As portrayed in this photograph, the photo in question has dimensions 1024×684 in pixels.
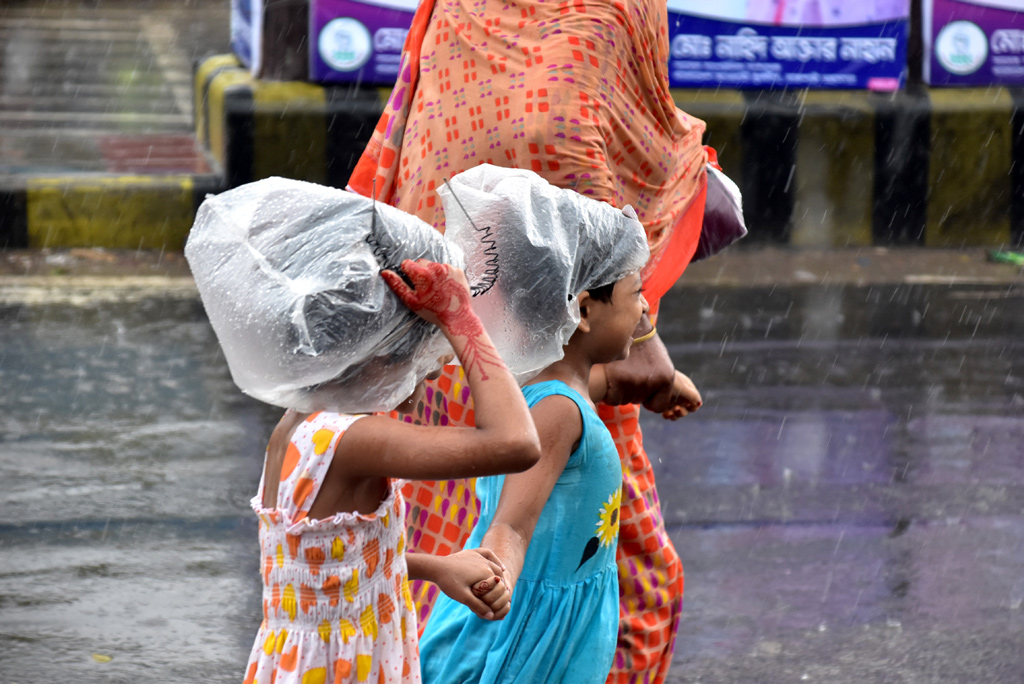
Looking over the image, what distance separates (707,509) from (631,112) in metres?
2.42

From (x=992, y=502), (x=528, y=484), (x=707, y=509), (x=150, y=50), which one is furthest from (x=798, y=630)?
(x=150, y=50)

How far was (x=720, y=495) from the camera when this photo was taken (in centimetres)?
518

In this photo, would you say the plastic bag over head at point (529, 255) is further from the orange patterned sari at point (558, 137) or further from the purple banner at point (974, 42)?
the purple banner at point (974, 42)

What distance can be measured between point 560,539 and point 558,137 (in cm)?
83

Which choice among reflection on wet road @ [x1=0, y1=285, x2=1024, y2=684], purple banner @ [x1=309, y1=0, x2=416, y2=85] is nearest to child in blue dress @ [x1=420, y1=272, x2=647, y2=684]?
reflection on wet road @ [x1=0, y1=285, x2=1024, y2=684]

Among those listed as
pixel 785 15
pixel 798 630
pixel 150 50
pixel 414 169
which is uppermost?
pixel 414 169

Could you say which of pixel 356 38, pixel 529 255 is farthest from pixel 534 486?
pixel 356 38

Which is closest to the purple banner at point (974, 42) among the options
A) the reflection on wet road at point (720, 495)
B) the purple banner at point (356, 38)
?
the reflection on wet road at point (720, 495)

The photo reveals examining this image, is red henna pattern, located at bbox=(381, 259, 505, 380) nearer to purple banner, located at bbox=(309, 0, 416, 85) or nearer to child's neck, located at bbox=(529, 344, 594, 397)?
child's neck, located at bbox=(529, 344, 594, 397)

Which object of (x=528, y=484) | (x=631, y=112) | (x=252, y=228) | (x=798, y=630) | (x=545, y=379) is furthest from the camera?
(x=798, y=630)

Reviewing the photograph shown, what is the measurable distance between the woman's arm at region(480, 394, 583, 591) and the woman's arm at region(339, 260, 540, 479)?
21cm

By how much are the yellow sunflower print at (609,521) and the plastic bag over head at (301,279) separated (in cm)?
56

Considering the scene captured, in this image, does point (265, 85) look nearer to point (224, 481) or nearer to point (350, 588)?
point (224, 481)

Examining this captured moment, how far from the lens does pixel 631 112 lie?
2902mm
